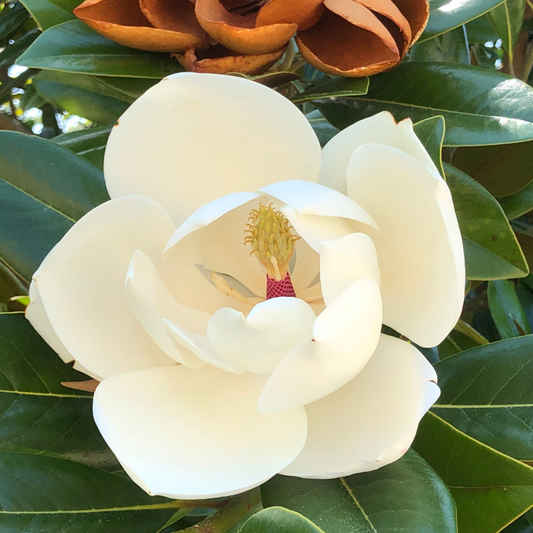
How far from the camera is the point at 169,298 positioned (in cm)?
56

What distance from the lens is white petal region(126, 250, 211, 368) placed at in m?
0.47

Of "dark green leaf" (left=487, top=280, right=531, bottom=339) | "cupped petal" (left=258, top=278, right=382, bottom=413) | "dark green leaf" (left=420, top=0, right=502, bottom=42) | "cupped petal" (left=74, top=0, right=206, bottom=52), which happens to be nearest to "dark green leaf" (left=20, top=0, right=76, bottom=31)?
"cupped petal" (left=74, top=0, right=206, bottom=52)

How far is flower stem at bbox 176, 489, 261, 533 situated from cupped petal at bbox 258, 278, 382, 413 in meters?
0.17

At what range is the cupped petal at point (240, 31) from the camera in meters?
0.59

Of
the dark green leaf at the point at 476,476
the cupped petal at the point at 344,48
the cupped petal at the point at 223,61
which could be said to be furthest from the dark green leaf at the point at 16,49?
the dark green leaf at the point at 476,476

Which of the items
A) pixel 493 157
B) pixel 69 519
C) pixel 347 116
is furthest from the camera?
pixel 493 157

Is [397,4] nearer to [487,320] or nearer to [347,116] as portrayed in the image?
[347,116]

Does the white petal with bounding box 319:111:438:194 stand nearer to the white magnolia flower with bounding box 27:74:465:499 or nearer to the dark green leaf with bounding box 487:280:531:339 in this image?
the white magnolia flower with bounding box 27:74:465:499

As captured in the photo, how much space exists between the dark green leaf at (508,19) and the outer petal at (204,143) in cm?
59

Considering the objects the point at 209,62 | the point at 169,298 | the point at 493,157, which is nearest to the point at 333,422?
the point at 169,298

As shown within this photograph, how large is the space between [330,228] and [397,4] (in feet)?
1.06

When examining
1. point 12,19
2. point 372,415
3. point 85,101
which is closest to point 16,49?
point 12,19

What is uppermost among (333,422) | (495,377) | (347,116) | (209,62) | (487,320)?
(209,62)

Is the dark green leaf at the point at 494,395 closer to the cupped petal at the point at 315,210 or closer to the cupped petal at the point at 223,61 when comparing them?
the cupped petal at the point at 315,210
